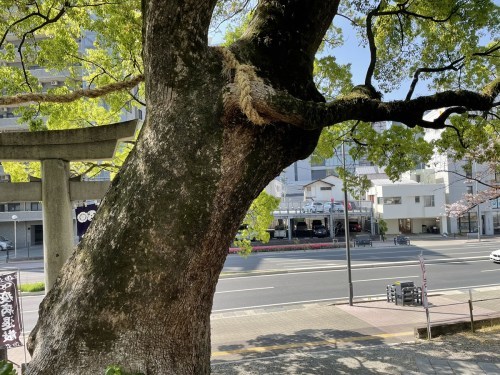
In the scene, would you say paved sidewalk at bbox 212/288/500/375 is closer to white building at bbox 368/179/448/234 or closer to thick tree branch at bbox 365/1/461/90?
thick tree branch at bbox 365/1/461/90

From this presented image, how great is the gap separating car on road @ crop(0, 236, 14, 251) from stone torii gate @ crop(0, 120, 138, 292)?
36331mm

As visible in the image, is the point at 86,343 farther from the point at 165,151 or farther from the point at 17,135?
the point at 17,135

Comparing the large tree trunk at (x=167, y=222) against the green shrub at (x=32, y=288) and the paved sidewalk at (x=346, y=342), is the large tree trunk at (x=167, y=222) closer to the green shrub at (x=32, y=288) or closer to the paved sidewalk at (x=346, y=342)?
the paved sidewalk at (x=346, y=342)

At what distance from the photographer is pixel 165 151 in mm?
2896

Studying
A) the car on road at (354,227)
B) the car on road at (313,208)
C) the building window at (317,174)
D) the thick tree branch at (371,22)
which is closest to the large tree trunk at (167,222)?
the thick tree branch at (371,22)

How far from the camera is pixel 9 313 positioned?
6809 millimetres

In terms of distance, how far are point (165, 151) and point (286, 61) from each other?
4.43ft

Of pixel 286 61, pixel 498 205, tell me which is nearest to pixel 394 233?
pixel 498 205

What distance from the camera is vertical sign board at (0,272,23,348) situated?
6625 mm

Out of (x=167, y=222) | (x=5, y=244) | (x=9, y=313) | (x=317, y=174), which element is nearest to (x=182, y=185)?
(x=167, y=222)

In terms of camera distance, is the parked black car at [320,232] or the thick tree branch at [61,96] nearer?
the thick tree branch at [61,96]

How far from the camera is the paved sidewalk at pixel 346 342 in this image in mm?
8211

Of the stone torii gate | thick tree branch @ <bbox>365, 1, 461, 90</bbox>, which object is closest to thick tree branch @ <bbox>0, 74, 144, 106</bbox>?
the stone torii gate

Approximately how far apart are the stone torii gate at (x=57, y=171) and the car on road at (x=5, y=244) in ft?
119
